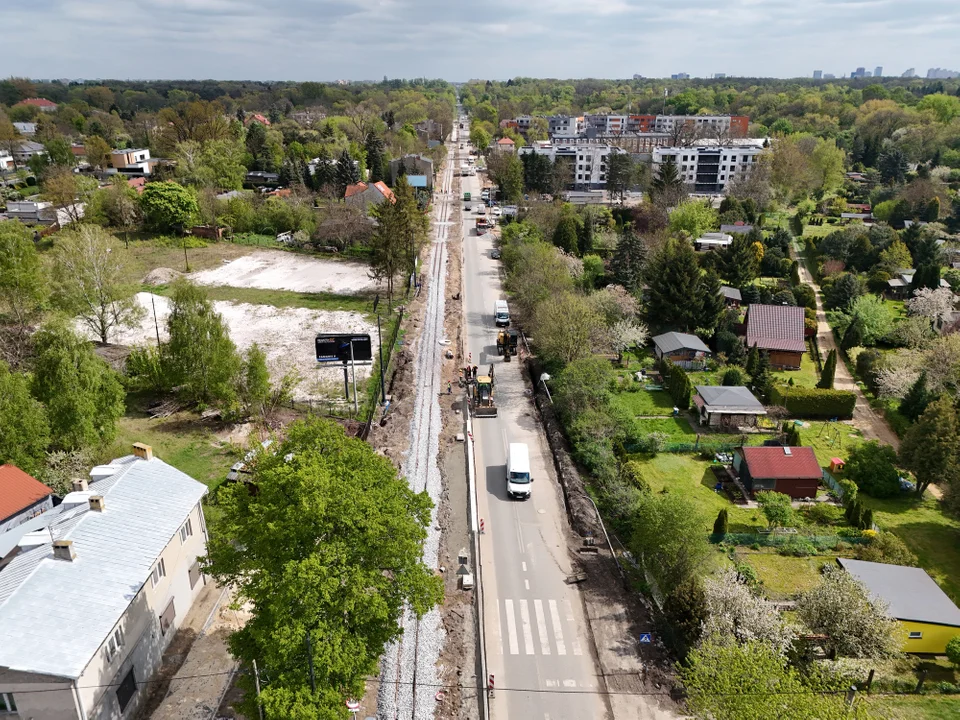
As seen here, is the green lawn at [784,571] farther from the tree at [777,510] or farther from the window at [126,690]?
the window at [126,690]

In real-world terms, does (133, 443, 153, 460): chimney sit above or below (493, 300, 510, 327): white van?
above

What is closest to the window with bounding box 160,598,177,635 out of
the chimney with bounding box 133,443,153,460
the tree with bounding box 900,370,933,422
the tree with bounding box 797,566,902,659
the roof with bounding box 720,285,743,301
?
the chimney with bounding box 133,443,153,460

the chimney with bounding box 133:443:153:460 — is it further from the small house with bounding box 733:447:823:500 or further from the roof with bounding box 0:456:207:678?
the small house with bounding box 733:447:823:500

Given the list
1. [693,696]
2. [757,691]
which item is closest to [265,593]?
[693,696]

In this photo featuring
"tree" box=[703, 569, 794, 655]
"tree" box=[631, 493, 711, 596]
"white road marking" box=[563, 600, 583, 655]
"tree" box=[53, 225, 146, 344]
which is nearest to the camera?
"tree" box=[703, 569, 794, 655]

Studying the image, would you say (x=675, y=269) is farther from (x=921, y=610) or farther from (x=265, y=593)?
(x=265, y=593)

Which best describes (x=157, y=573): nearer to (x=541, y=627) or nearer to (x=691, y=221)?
(x=541, y=627)

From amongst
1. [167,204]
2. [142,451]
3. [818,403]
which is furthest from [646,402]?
[167,204]
